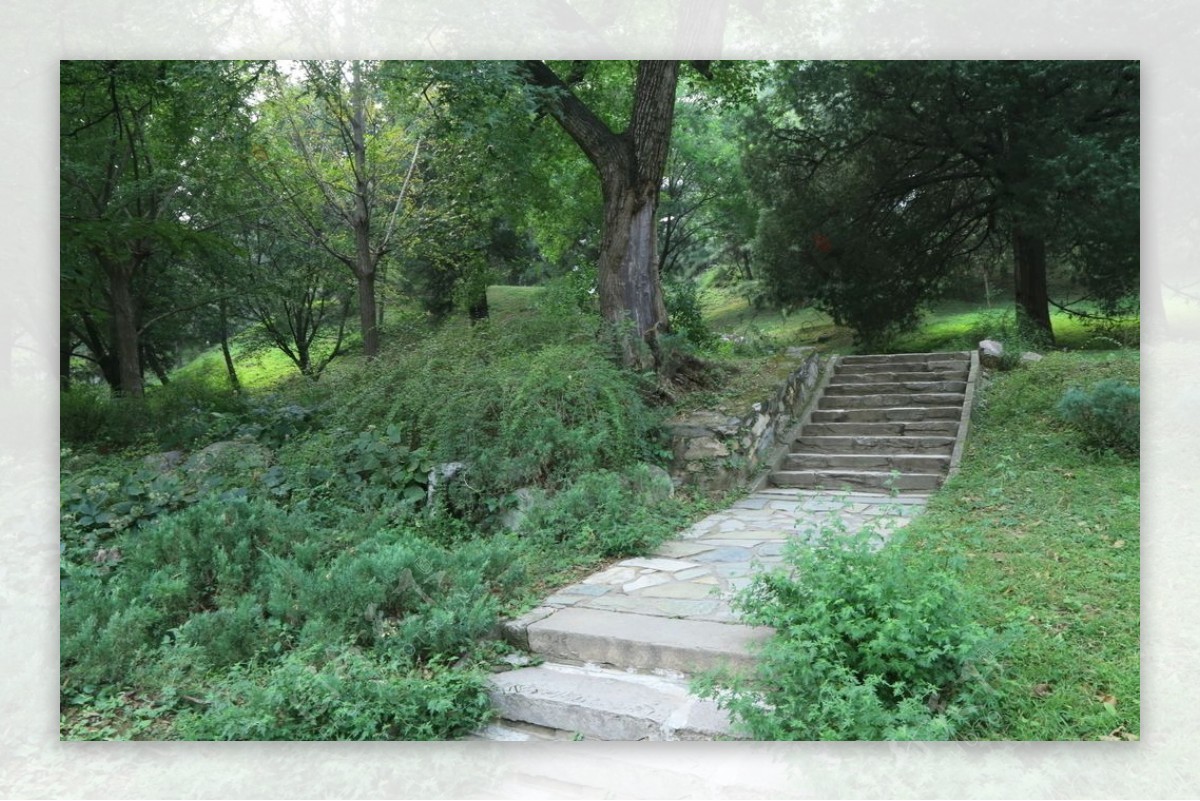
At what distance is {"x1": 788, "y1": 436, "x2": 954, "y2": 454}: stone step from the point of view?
7008 mm

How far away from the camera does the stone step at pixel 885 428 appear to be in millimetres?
7309

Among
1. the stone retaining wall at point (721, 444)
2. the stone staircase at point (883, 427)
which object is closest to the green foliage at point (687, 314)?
the stone staircase at point (883, 427)

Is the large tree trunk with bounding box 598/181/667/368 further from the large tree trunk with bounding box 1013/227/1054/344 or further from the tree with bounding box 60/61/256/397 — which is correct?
the large tree trunk with bounding box 1013/227/1054/344

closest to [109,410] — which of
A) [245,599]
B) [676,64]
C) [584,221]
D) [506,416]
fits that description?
[506,416]

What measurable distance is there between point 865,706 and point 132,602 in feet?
10.8

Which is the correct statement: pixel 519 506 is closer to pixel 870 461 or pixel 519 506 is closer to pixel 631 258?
pixel 631 258

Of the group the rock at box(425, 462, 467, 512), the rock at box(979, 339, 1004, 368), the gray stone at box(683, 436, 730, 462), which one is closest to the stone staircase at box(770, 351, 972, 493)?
the rock at box(979, 339, 1004, 368)

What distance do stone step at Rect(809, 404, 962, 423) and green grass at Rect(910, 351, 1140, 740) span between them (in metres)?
0.26

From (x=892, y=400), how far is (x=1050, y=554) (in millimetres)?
4113

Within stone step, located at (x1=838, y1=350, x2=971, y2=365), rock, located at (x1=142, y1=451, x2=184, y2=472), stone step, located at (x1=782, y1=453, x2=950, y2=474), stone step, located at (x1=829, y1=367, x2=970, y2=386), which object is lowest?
stone step, located at (x1=782, y1=453, x2=950, y2=474)

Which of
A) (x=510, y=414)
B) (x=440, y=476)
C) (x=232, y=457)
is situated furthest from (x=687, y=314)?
(x=232, y=457)

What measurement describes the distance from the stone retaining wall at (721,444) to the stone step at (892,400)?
1.23 metres

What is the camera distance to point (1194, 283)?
17.0ft

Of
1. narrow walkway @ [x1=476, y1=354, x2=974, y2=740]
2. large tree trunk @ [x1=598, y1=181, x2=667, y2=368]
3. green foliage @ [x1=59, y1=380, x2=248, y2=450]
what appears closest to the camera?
narrow walkway @ [x1=476, y1=354, x2=974, y2=740]
